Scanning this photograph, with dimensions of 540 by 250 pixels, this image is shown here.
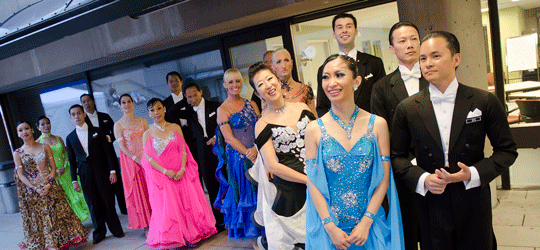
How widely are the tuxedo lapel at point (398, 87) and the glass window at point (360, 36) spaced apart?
2.15 m

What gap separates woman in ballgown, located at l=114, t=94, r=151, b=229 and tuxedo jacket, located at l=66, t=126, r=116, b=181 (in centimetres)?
40

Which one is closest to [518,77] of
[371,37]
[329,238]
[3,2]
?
[371,37]

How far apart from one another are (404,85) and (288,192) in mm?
941

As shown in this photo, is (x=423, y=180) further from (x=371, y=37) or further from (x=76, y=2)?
(x=76, y=2)

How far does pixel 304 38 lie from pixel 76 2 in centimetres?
298

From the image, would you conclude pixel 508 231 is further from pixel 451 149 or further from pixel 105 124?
pixel 105 124

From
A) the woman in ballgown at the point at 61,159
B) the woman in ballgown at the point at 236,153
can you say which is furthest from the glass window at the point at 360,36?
the woman in ballgown at the point at 61,159

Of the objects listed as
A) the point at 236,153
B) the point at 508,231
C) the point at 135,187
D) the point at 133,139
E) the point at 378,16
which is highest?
the point at 378,16

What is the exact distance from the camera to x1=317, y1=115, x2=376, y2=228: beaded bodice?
1.81m

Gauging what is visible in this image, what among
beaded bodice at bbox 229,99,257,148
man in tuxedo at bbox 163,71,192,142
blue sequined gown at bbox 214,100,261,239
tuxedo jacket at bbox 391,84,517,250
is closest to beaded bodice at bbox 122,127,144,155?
man in tuxedo at bbox 163,71,192,142

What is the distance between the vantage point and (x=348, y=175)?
1.84 meters

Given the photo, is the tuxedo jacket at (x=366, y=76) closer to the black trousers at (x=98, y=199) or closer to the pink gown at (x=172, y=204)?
the pink gown at (x=172, y=204)

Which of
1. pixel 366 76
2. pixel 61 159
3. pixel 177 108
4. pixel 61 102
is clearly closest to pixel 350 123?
pixel 366 76

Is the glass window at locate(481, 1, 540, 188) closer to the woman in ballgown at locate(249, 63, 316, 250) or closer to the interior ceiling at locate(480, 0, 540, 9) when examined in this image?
the interior ceiling at locate(480, 0, 540, 9)
